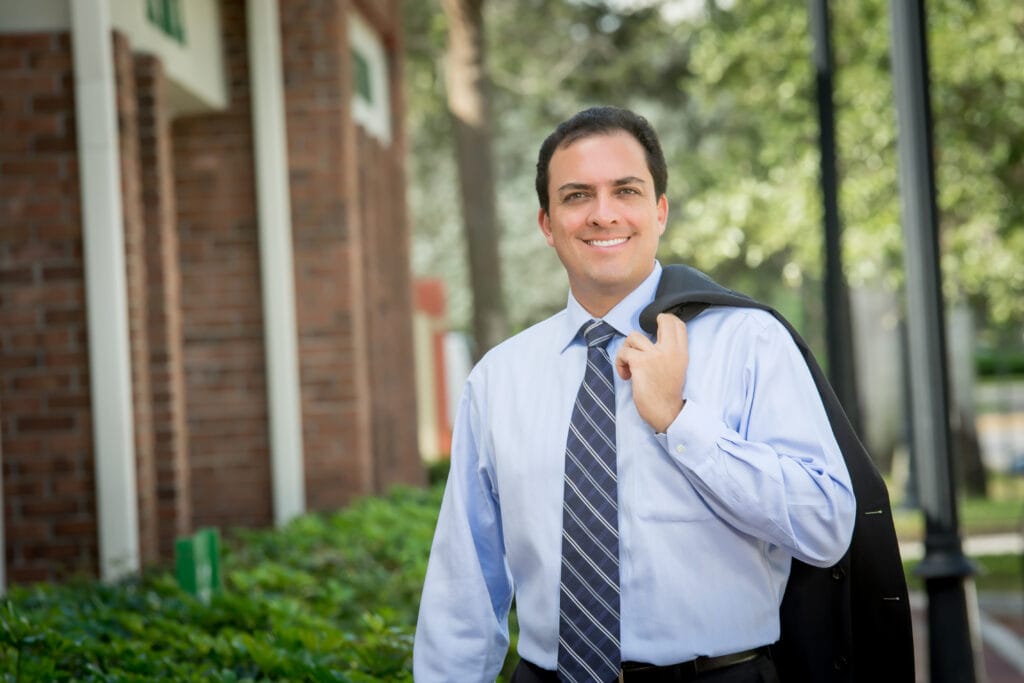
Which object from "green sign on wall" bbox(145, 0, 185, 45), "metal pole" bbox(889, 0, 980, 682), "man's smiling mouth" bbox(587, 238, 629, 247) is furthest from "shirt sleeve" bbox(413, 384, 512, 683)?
"green sign on wall" bbox(145, 0, 185, 45)

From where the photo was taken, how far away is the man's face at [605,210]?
3.17 m

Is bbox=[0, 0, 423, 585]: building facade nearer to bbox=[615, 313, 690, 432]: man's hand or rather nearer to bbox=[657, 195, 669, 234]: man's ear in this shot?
bbox=[657, 195, 669, 234]: man's ear

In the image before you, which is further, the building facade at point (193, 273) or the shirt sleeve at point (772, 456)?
the building facade at point (193, 273)

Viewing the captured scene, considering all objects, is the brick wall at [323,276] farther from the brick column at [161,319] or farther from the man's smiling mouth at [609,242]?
the man's smiling mouth at [609,242]

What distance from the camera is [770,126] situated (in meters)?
23.1

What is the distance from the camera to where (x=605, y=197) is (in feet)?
10.4

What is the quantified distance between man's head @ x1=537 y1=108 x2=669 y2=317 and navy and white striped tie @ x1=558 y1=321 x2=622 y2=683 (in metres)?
0.27

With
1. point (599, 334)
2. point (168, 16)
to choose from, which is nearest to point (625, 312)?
point (599, 334)

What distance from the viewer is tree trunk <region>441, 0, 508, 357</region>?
1644cm

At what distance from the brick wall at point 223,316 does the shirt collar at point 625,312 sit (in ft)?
27.0

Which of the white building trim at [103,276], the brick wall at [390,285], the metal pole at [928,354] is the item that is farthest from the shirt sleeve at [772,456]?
the brick wall at [390,285]

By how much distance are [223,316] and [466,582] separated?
8.30 meters

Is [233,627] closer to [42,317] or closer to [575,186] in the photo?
[575,186]

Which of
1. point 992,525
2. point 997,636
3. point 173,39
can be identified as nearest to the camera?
point 173,39
